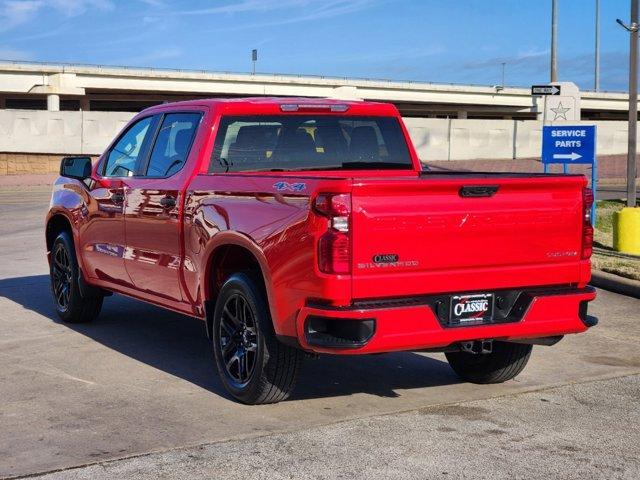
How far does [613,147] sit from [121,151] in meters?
46.0

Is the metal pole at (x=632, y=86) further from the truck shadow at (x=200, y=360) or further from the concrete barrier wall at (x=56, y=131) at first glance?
the concrete barrier wall at (x=56, y=131)

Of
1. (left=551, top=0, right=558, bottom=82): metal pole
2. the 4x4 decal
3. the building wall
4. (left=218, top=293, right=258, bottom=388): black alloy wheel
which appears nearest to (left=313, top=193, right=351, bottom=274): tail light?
the 4x4 decal

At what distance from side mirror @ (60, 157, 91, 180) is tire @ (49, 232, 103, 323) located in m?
0.65

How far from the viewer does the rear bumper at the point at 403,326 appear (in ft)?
18.1

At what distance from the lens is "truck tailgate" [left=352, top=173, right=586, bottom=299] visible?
217 inches

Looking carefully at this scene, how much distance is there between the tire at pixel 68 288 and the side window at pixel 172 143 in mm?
1761

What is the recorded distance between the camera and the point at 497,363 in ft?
22.7

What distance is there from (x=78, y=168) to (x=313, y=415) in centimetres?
382

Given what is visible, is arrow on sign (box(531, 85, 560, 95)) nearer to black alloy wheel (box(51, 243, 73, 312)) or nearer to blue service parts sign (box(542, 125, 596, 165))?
blue service parts sign (box(542, 125, 596, 165))

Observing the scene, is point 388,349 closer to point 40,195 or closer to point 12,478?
point 12,478

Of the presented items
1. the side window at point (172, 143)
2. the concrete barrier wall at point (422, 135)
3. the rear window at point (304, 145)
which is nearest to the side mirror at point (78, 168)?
the side window at point (172, 143)

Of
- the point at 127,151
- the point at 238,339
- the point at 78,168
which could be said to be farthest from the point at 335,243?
the point at 78,168

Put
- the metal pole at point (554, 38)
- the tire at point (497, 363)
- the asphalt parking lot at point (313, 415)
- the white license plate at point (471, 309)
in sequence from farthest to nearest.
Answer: the metal pole at point (554, 38)
the tire at point (497, 363)
the white license plate at point (471, 309)
the asphalt parking lot at point (313, 415)

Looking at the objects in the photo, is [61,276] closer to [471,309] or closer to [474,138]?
[471,309]
